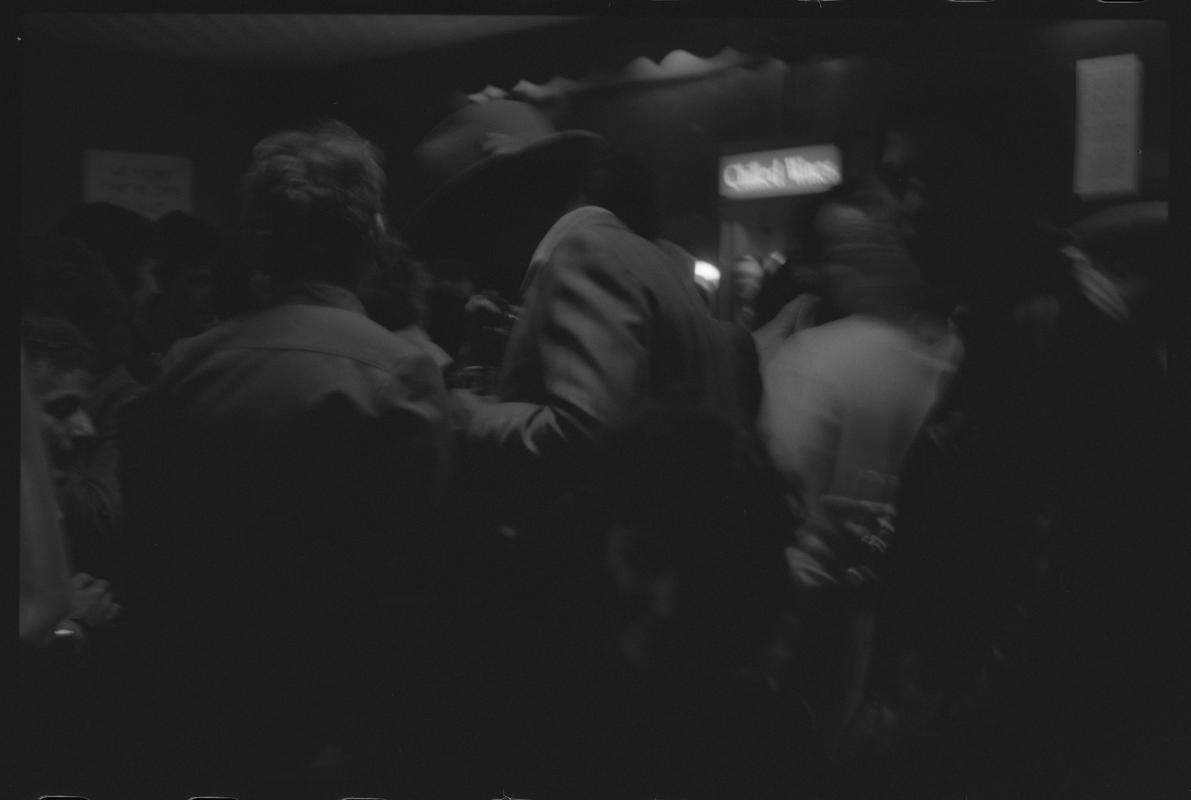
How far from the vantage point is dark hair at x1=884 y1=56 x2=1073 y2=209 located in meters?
3.01

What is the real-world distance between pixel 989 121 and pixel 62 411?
280cm

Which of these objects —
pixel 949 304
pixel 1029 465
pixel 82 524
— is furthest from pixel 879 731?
pixel 82 524

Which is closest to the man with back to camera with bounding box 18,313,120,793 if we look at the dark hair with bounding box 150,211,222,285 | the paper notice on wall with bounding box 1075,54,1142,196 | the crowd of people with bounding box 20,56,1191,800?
the crowd of people with bounding box 20,56,1191,800

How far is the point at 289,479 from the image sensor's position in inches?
118

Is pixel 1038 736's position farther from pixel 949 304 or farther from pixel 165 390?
pixel 165 390

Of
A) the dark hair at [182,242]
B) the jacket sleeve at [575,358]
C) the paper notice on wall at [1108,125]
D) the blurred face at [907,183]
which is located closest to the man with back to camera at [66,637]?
the dark hair at [182,242]

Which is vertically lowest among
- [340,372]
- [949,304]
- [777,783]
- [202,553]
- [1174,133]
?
[777,783]

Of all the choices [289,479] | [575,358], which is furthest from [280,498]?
[575,358]

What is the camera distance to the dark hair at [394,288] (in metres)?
3.02

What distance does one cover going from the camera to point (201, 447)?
9.98 feet

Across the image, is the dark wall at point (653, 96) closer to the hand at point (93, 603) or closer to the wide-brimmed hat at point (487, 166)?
the wide-brimmed hat at point (487, 166)

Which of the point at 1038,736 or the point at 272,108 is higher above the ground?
the point at 272,108

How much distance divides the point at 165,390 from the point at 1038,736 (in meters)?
2.67

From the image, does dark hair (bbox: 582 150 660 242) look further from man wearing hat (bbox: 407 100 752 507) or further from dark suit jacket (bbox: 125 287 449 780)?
dark suit jacket (bbox: 125 287 449 780)
